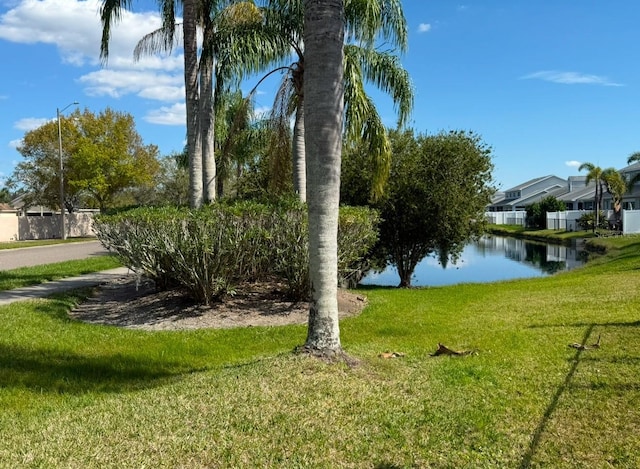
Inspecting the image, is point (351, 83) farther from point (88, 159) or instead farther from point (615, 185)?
point (615, 185)

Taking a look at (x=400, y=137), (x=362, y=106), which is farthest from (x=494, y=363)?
(x=400, y=137)

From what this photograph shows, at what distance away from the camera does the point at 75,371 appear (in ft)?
20.8

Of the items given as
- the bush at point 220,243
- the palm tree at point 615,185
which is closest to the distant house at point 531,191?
the palm tree at point 615,185

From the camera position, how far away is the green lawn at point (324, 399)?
12.5 feet

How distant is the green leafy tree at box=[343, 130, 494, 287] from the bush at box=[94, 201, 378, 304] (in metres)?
6.67

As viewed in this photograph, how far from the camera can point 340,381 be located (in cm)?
518

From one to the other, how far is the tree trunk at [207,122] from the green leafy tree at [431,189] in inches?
236

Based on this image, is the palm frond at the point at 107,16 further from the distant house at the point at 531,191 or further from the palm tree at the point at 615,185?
the distant house at the point at 531,191

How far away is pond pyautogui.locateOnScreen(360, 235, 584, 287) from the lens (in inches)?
906

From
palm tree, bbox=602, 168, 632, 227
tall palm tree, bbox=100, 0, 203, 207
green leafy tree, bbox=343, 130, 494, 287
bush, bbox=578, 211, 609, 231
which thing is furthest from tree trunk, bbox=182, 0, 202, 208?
palm tree, bbox=602, 168, 632, 227

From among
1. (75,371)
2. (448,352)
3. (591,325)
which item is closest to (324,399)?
(448,352)

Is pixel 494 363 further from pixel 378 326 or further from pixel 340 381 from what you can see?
pixel 378 326

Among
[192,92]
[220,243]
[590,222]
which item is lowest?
[590,222]

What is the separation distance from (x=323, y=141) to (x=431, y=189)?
40.1ft
